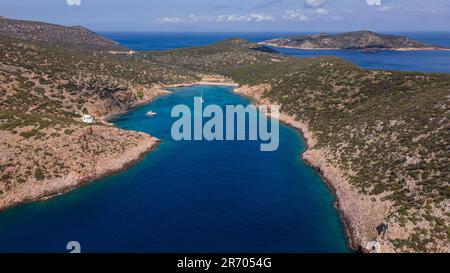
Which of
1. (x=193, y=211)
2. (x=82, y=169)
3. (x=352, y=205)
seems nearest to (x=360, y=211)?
(x=352, y=205)

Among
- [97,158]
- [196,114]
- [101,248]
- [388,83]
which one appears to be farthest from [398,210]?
[196,114]

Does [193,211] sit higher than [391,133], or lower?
lower

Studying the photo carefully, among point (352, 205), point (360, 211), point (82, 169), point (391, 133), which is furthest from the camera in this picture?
point (391, 133)

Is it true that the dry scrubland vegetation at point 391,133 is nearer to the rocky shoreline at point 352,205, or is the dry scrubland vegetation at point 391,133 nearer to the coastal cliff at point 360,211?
the coastal cliff at point 360,211

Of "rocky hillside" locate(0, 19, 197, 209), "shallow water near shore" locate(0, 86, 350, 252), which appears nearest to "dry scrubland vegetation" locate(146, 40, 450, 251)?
"shallow water near shore" locate(0, 86, 350, 252)

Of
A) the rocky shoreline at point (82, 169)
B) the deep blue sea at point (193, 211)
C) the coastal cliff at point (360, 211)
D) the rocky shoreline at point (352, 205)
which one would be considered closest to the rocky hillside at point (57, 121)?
the rocky shoreline at point (82, 169)

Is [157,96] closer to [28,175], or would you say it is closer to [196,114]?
[196,114]

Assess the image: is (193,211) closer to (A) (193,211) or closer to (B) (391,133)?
(A) (193,211)

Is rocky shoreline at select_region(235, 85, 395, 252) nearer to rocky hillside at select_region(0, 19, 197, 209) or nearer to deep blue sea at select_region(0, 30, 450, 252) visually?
deep blue sea at select_region(0, 30, 450, 252)
